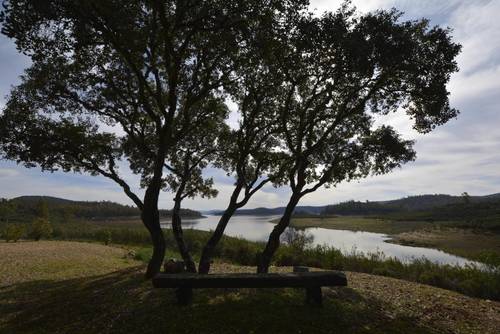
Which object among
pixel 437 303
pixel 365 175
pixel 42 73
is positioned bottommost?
pixel 437 303

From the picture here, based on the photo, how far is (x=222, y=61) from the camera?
996 centimetres

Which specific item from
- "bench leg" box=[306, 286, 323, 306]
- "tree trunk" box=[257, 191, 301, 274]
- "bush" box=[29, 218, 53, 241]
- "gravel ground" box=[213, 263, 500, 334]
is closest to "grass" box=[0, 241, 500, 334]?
"gravel ground" box=[213, 263, 500, 334]

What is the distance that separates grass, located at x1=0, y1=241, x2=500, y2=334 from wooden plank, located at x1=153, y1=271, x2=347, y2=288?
607 mm

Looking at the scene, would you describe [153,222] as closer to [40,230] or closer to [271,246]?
[271,246]

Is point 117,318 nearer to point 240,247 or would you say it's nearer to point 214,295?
point 214,295

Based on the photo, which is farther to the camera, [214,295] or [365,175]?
[365,175]

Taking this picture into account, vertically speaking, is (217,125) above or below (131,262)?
above

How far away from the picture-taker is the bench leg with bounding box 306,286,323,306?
24.6 ft

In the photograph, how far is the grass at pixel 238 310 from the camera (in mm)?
6633

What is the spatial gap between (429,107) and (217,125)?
25.2 feet

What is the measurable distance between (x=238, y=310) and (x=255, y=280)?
2.84 ft

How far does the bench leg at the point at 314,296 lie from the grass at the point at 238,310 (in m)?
0.21

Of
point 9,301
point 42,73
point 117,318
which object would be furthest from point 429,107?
point 9,301

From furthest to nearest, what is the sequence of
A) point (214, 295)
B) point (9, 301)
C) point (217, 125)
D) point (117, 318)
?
point (217, 125), point (9, 301), point (214, 295), point (117, 318)
